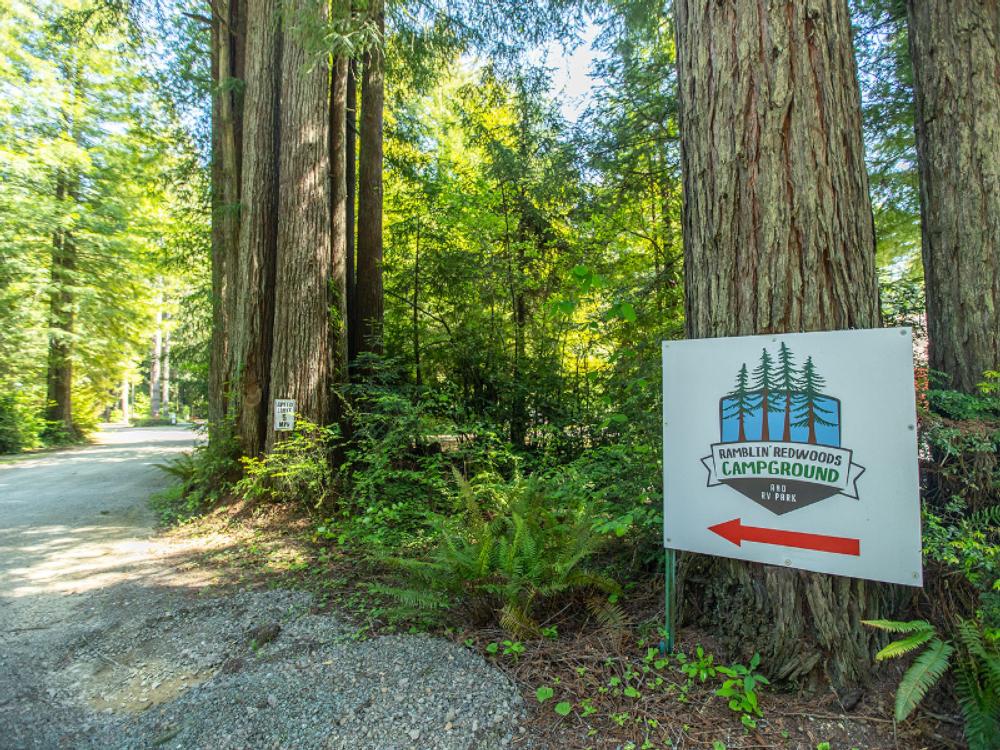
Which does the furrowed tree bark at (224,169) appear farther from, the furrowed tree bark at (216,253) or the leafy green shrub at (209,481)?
the leafy green shrub at (209,481)

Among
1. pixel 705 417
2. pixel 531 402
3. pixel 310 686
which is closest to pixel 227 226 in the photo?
pixel 531 402

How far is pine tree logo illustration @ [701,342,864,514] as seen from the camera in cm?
222

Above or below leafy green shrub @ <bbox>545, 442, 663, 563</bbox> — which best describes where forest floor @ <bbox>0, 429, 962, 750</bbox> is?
below

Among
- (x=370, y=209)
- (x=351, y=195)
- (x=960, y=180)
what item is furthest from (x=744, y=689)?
(x=351, y=195)

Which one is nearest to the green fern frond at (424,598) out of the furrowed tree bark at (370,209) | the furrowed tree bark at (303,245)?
the furrowed tree bark at (303,245)

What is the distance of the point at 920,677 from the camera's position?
192 cm

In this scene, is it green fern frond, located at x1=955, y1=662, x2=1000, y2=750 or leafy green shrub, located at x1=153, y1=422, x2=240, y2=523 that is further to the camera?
leafy green shrub, located at x1=153, y1=422, x2=240, y2=523

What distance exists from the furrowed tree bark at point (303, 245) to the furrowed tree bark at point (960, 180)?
5910 millimetres

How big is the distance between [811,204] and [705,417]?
1.11 m

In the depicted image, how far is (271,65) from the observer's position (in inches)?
280

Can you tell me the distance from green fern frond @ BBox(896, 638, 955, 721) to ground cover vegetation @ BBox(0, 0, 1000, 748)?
2cm

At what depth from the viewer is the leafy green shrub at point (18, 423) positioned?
1315 centimetres

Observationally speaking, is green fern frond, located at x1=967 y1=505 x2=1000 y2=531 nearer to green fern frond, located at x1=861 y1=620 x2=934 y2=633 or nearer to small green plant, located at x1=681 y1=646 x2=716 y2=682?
green fern frond, located at x1=861 y1=620 x2=934 y2=633

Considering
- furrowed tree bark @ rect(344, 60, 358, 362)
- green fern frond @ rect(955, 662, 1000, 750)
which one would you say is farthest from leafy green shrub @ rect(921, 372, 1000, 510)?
furrowed tree bark @ rect(344, 60, 358, 362)
